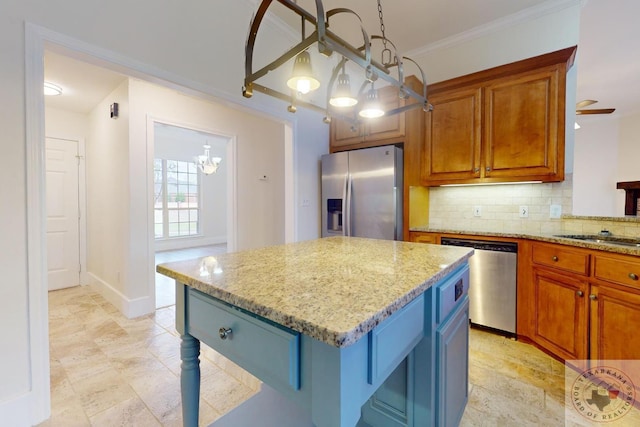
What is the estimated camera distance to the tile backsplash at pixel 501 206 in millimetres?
2582

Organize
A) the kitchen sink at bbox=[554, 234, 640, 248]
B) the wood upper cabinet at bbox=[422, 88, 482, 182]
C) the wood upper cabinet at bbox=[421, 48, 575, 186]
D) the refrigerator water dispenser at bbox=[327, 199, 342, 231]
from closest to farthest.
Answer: the kitchen sink at bbox=[554, 234, 640, 248] < the wood upper cabinet at bbox=[421, 48, 575, 186] < the wood upper cabinet at bbox=[422, 88, 482, 182] < the refrigerator water dispenser at bbox=[327, 199, 342, 231]

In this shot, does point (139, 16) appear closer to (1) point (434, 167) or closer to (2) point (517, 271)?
(1) point (434, 167)

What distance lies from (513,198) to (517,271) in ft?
2.62

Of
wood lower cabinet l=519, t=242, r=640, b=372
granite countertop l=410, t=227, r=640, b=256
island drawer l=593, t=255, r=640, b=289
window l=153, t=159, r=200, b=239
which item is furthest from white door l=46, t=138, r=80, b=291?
island drawer l=593, t=255, r=640, b=289

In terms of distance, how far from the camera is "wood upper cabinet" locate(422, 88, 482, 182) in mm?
2674

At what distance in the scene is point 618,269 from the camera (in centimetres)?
169

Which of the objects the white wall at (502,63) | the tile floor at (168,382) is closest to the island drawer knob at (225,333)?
the tile floor at (168,382)

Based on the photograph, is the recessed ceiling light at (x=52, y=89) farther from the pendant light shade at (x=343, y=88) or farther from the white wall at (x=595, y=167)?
the white wall at (x=595, y=167)

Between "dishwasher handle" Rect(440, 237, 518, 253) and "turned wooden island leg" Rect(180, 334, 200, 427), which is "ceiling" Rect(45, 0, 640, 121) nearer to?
"dishwasher handle" Rect(440, 237, 518, 253)

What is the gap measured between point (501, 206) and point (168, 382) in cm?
322

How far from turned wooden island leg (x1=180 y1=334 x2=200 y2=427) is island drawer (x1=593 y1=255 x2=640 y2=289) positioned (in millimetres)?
2308

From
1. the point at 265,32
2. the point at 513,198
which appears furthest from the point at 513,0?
the point at 265,32

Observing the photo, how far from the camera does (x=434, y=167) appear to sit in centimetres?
292

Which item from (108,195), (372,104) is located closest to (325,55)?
(372,104)
